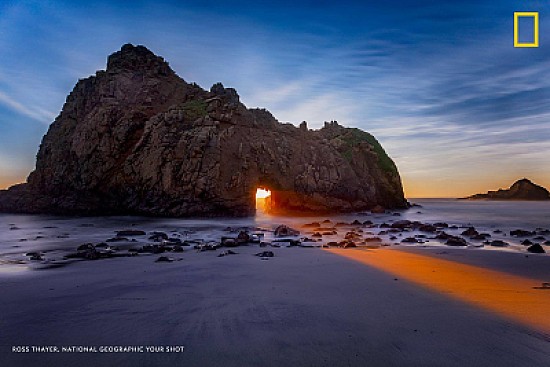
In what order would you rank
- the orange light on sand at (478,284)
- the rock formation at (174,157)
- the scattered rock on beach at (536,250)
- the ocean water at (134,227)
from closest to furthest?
the orange light on sand at (478,284) → the scattered rock on beach at (536,250) → the ocean water at (134,227) → the rock formation at (174,157)

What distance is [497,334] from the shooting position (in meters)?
3.53

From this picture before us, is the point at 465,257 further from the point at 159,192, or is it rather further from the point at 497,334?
the point at 159,192

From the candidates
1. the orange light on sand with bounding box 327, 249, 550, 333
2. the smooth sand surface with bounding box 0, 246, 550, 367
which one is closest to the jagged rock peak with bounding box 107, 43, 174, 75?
the smooth sand surface with bounding box 0, 246, 550, 367

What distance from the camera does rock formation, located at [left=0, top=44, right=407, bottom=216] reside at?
32.9 m

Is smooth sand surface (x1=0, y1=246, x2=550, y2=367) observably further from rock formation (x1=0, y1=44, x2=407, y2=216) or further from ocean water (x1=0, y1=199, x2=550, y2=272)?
rock formation (x1=0, y1=44, x2=407, y2=216)

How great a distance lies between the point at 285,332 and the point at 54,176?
155 ft

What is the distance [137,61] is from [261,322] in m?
49.2

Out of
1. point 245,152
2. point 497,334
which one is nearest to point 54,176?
point 245,152

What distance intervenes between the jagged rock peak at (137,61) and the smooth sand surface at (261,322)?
4369 centimetres

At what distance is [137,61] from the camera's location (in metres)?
44.6

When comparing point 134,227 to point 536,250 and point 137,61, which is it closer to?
point 536,250

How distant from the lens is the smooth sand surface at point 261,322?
3010 mm

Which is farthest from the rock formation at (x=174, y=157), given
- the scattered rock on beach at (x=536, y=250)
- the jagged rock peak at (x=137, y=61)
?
the scattered rock on beach at (x=536, y=250)

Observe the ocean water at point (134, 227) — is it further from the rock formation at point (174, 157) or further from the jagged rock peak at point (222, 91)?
the jagged rock peak at point (222, 91)
